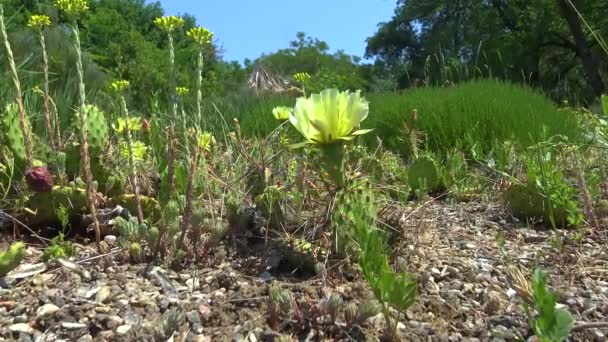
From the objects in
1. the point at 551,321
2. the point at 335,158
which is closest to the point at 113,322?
the point at 335,158

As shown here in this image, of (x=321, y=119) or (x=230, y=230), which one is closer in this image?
(x=321, y=119)

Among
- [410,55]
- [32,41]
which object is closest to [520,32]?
[410,55]

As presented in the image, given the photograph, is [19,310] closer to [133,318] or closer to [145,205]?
[133,318]

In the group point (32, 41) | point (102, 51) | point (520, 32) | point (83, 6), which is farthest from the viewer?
point (102, 51)

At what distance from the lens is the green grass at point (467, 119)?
4.03 metres

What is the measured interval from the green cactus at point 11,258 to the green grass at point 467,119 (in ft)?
8.06

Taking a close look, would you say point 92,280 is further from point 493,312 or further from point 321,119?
point 493,312

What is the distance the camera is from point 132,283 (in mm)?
1373

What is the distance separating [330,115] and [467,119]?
3.06 metres

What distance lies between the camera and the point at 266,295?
1.33m

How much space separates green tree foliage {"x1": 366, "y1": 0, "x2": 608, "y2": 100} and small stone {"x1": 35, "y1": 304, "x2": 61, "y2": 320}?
15.4 metres

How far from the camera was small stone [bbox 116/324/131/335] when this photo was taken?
3.88 ft

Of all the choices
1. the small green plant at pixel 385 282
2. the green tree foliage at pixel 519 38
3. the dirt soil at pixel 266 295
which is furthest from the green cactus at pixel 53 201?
the green tree foliage at pixel 519 38

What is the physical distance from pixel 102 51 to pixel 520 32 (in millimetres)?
14348
